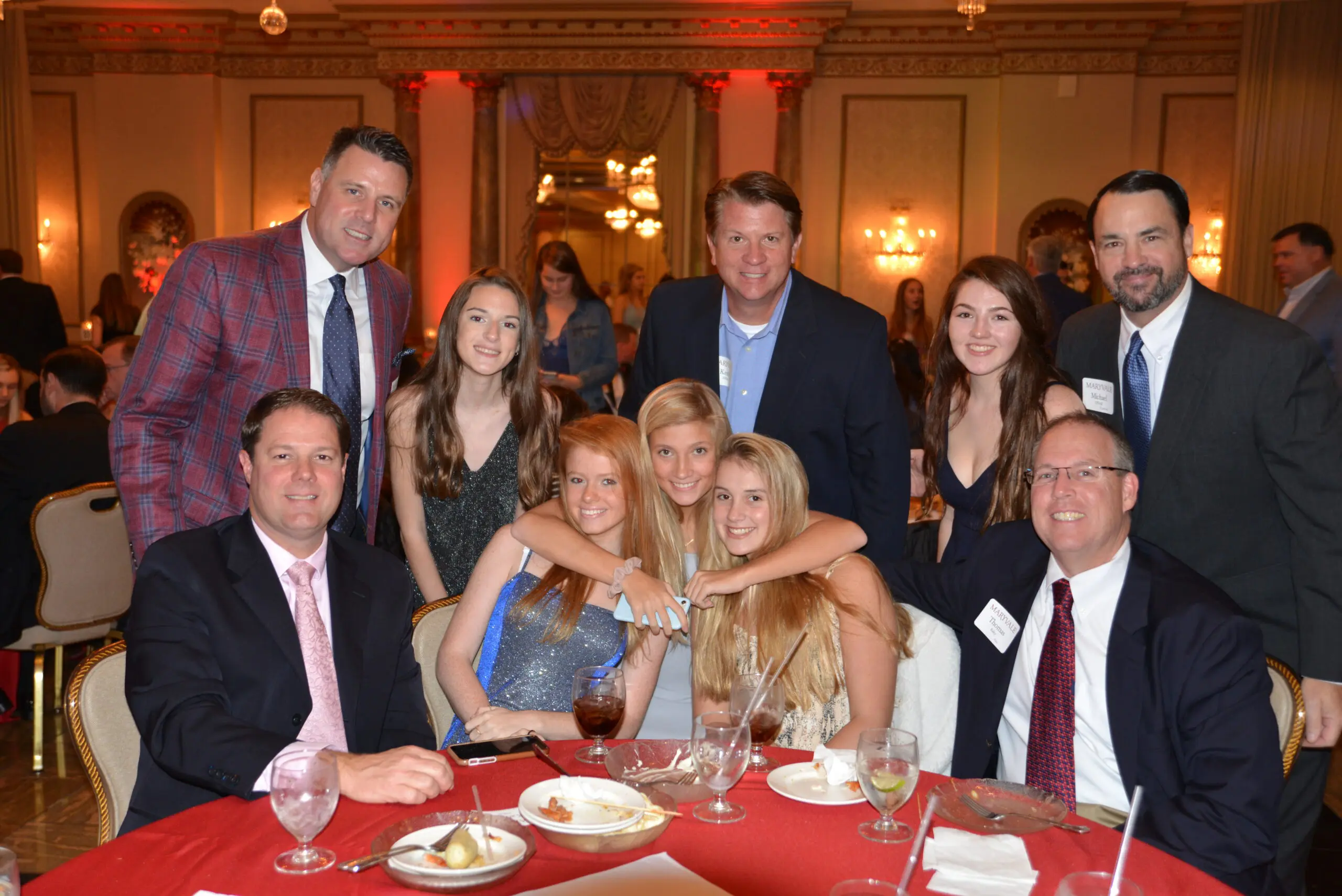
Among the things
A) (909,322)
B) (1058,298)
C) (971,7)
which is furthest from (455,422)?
(909,322)

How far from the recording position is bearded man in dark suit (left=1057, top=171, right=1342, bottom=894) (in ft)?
7.94

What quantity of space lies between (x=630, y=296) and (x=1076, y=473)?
864 cm

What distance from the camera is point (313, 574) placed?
228 cm

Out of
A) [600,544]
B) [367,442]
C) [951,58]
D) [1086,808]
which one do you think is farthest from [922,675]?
[951,58]

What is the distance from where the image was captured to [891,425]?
3055mm

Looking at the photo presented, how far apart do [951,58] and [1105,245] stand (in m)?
8.60

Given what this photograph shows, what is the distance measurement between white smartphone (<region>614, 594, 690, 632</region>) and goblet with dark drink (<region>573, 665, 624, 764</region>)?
464 mm

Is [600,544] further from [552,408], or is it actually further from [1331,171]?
[1331,171]

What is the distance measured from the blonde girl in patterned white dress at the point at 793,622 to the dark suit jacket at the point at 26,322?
6282mm

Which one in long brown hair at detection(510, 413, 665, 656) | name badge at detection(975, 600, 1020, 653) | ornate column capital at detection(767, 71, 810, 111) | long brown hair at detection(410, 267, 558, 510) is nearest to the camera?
name badge at detection(975, 600, 1020, 653)

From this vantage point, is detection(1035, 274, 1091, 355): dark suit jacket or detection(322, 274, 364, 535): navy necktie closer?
detection(322, 274, 364, 535): navy necktie

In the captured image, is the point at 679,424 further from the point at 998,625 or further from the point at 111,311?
the point at 111,311

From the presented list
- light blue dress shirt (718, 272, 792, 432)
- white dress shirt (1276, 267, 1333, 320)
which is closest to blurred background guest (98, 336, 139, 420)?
light blue dress shirt (718, 272, 792, 432)

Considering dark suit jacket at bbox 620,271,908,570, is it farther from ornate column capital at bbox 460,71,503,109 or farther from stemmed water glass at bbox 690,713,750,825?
ornate column capital at bbox 460,71,503,109
